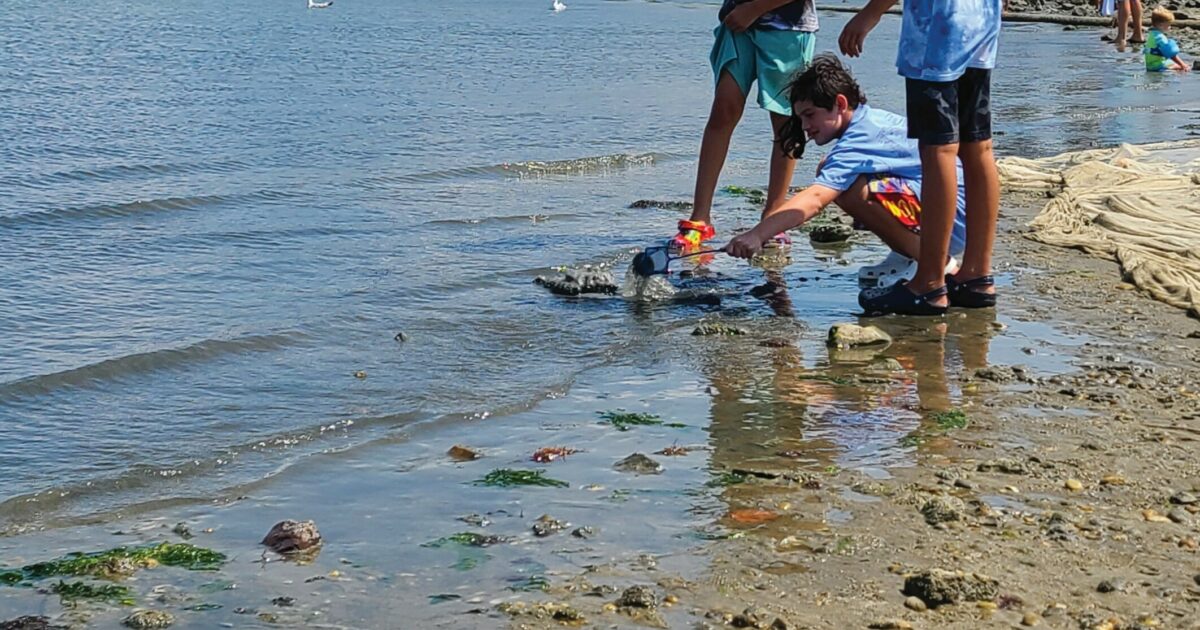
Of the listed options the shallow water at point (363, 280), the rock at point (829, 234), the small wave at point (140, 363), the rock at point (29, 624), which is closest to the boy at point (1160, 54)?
the shallow water at point (363, 280)

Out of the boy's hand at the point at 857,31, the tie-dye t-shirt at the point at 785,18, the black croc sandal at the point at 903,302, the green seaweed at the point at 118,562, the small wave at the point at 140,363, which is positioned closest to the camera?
the green seaweed at the point at 118,562

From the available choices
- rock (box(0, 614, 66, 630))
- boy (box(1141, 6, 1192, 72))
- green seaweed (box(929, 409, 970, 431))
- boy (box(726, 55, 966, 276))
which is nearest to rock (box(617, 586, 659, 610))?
rock (box(0, 614, 66, 630))

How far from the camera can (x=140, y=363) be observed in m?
5.76

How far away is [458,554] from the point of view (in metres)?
3.68

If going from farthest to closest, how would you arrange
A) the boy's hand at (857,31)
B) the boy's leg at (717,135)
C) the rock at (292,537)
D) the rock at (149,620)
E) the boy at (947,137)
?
the boy's leg at (717,135) → the boy's hand at (857,31) → the boy at (947,137) → the rock at (292,537) → the rock at (149,620)

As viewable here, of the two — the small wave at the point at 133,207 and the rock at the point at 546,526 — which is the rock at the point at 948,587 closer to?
the rock at the point at 546,526

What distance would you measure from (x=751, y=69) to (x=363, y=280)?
6.82ft

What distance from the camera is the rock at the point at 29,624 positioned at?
331cm

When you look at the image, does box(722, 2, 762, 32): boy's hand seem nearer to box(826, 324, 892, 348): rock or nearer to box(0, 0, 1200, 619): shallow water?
box(0, 0, 1200, 619): shallow water

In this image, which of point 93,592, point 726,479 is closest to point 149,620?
point 93,592

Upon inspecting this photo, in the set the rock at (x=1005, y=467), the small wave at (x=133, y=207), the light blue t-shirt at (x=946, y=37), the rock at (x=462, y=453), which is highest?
the light blue t-shirt at (x=946, y=37)

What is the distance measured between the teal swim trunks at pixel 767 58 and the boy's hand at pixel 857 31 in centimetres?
68

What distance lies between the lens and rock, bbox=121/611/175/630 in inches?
129

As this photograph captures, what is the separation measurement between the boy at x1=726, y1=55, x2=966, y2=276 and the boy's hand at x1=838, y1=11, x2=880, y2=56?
0.63 ft
